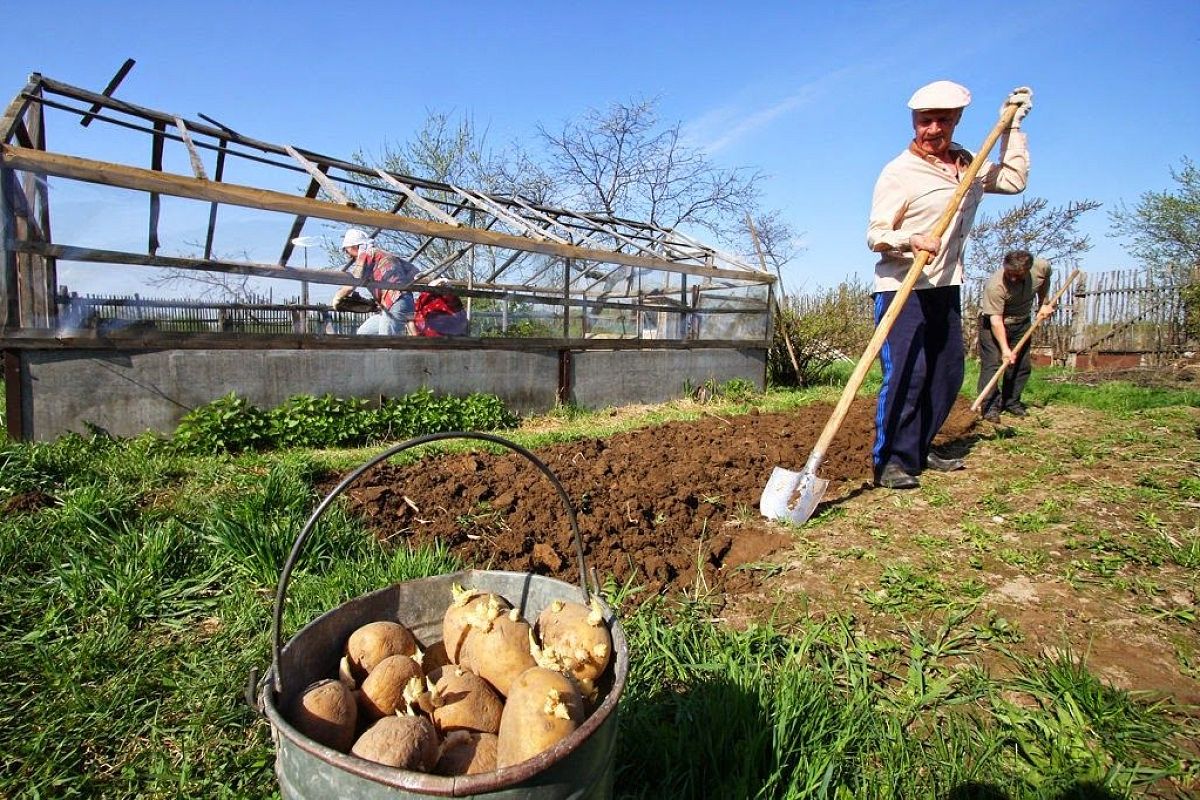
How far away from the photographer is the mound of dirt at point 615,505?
2996 millimetres

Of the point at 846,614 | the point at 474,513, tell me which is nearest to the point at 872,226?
the point at 846,614

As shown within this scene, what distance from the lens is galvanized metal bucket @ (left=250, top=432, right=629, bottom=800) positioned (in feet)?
3.16

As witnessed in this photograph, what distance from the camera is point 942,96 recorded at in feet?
11.7

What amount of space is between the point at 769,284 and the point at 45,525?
9.73m

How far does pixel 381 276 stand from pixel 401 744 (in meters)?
6.33

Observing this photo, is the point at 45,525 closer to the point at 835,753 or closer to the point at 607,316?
the point at 835,753

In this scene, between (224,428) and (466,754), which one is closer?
(466,754)

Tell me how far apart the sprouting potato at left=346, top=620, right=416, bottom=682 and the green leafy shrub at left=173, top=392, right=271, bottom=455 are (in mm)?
4468

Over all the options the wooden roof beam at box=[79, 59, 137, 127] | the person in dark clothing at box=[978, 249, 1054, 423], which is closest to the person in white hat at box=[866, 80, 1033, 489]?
the person in dark clothing at box=[978, 249, 1054, 423]

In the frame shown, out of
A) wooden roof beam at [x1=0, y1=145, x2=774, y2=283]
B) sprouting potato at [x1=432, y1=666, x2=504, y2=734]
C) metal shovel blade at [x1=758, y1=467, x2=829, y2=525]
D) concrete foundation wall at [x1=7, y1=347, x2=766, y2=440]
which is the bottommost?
metal shovel blade at [x1=758, y1=467, x2=829, y2=525]

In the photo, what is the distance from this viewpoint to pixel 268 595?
2.61 m

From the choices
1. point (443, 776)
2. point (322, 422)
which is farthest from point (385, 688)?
point (322, 422)

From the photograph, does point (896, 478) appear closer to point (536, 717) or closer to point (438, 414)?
point (536, 717)

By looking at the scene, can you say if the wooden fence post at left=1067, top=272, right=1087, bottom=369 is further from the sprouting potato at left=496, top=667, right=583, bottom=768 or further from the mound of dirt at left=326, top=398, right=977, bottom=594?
the sprouting potato at left=496, top=667, right=583, bottom=768
